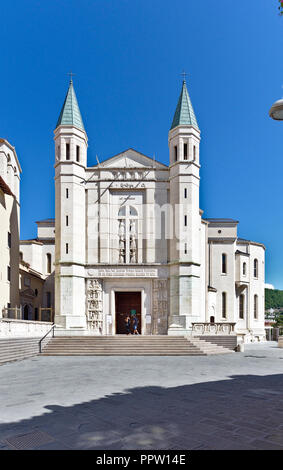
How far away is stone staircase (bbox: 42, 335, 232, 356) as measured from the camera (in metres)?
25.0

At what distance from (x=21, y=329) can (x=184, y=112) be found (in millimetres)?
21926

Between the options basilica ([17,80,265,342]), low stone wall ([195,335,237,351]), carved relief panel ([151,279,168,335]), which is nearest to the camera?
low stone wall ([195,335,237,351])

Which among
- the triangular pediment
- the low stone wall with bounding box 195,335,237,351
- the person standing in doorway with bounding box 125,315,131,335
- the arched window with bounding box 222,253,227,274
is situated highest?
the triangular pediment

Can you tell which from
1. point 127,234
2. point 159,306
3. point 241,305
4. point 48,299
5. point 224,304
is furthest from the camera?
point 241,305

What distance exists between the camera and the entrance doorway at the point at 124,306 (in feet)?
114

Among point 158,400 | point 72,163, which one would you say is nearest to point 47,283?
point 72,163

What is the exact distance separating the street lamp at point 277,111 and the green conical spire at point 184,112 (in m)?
28.7

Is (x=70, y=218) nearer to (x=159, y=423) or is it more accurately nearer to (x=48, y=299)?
(x=48, y=299)

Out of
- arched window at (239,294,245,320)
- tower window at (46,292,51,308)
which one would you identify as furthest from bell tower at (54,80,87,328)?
arched window at (239,294,245,320)

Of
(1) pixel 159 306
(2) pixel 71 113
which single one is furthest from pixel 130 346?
(2) pixel 71 113

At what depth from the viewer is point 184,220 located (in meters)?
33.3

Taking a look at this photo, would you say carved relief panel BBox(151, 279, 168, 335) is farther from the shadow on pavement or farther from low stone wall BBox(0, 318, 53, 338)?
the shadow on pavement

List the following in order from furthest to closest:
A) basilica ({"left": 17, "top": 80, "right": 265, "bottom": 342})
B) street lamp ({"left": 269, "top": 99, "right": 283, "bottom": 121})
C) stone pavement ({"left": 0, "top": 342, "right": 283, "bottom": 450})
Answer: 1. basilica ({"left": 17, "top": 80, "right": 265, "bottom": 342})
2. stone pavement ({"left": 0, "top": 342, "right": 283, "bottom": 450})
3. street lamp ({"left": 269, "top": 99, "right": 283, "bottom": 121})

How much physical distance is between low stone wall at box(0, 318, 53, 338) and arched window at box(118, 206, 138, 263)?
29.8ft
